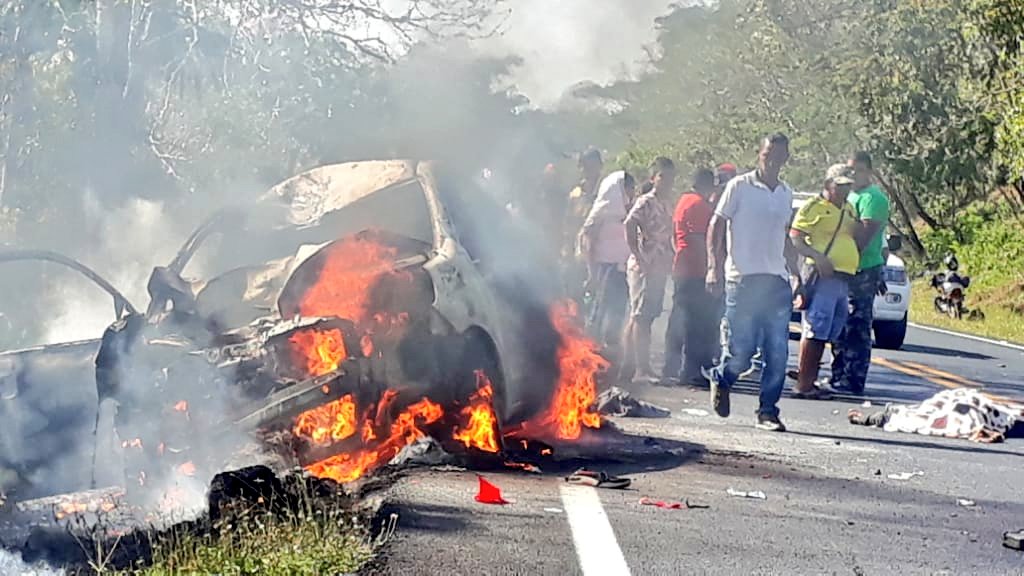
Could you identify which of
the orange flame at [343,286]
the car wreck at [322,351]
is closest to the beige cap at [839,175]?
the car wreck at [322,351]

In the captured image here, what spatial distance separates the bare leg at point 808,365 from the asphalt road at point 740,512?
1.61 meters

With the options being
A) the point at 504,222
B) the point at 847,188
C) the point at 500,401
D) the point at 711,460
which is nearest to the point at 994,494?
the point at 711,460

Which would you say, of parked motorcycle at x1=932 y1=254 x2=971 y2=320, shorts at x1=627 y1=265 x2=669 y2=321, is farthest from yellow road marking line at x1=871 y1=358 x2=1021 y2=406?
parked motorcycle at x1=932 y1=254 x2=971 y2=320

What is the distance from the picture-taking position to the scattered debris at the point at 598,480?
740 cm

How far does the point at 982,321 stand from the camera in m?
23.6

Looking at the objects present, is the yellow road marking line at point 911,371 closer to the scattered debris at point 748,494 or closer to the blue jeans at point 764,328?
the blue jeans at point 764,328

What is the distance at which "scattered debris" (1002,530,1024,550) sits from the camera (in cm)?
628

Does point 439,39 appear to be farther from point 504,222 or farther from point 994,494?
point 994,494

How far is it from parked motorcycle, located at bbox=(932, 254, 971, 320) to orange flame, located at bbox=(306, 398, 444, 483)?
17.7m

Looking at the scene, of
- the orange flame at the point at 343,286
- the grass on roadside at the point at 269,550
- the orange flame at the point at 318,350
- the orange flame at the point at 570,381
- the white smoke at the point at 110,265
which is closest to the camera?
the grass on roadside at the point at 269,550

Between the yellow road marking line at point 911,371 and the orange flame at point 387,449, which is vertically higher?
the yellow road marking line at point 911,371

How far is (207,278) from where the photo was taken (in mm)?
8555

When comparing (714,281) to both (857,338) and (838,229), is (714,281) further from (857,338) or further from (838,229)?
(857,338)

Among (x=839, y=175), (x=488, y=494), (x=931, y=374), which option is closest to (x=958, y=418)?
(x=839, y=175)
